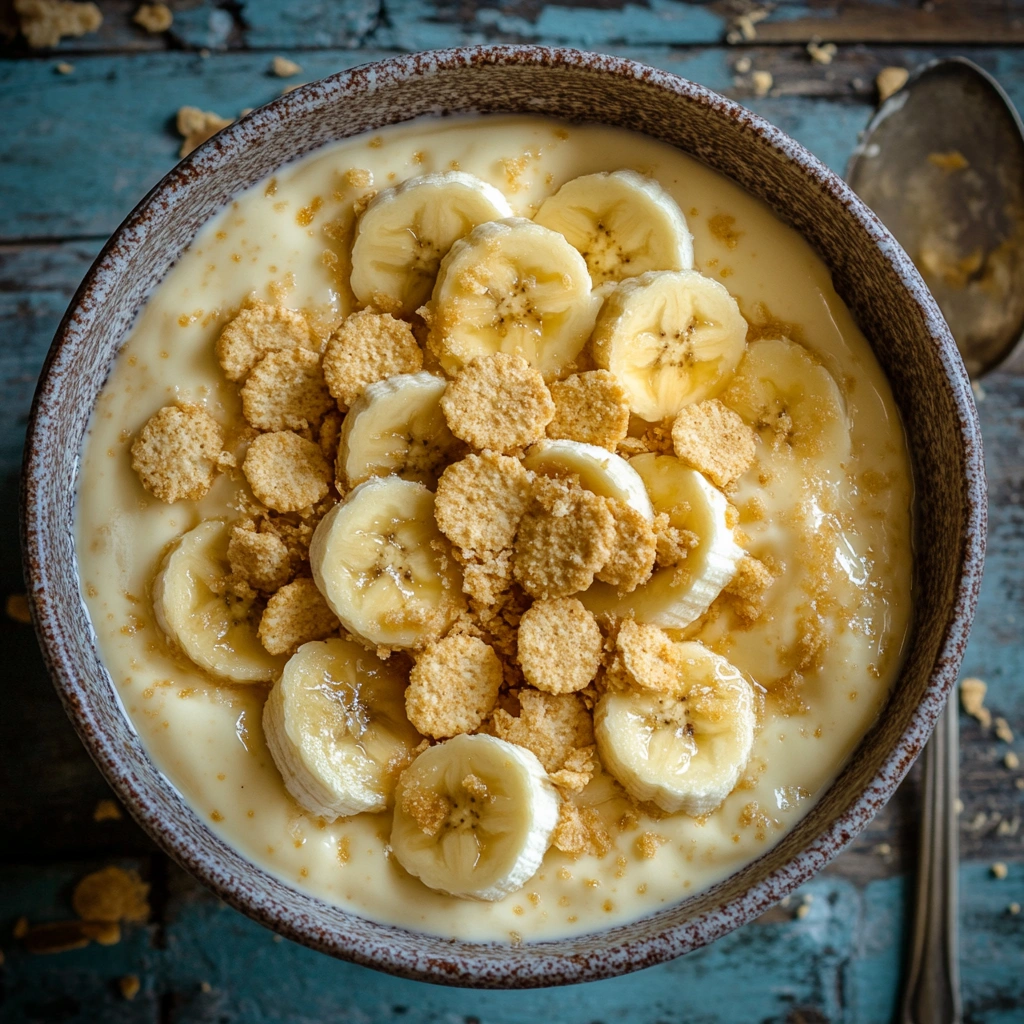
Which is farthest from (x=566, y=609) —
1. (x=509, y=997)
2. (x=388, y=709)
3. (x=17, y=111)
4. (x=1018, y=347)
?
(x=17, y=111)

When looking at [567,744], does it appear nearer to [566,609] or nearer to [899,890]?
[566,609]

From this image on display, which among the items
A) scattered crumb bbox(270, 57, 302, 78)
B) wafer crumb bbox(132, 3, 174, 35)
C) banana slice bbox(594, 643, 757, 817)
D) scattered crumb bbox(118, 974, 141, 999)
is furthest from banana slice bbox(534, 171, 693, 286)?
scattered crumb bbox(118, 974, 141, 999)

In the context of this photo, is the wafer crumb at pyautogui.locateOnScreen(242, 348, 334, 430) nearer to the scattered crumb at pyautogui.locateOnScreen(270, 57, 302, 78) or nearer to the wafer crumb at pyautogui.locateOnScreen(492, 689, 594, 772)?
the wafer crumb at pyautogui.locateOnScreen(492, 689, 594, 772)

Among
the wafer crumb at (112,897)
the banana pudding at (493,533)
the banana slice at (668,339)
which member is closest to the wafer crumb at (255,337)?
the banana pudding at (493,533)

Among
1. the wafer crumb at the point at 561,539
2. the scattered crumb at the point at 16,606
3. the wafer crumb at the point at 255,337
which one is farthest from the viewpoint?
the scattered crumb at the point at 16,606

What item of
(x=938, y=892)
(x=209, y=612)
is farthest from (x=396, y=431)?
(x=938, y=892)

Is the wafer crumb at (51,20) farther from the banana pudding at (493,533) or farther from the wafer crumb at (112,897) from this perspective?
the wafer crumb at (112,897)

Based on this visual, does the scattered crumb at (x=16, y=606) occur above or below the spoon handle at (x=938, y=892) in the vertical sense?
above
